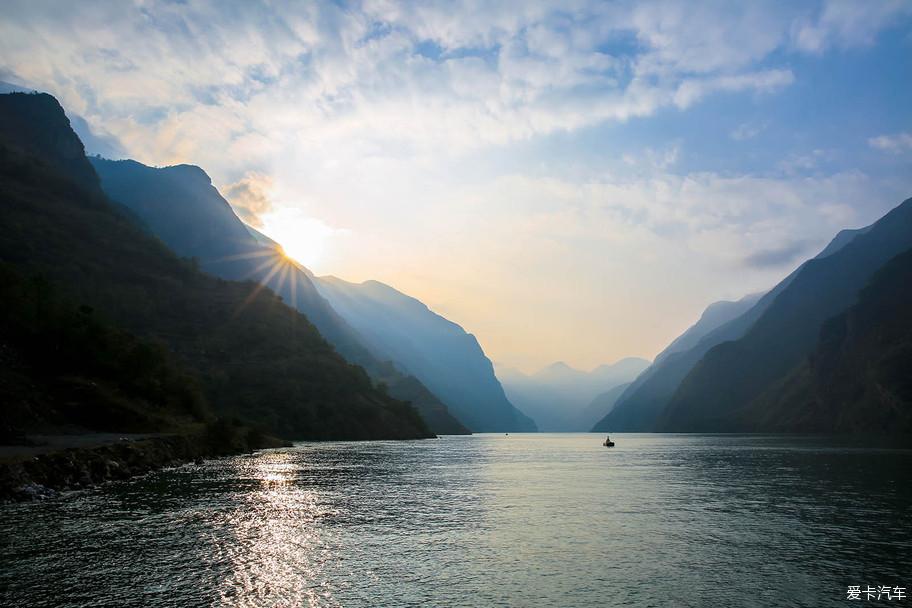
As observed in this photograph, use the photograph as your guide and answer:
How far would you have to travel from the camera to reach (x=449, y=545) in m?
34.1

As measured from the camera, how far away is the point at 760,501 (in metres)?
52.9

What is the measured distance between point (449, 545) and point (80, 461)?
144 ft

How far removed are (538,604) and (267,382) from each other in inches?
7290

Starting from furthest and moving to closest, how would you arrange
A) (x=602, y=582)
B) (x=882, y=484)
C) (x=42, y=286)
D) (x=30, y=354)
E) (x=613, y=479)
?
(x=42, y=286), (x=30, y=354), (x=613, y=479), (x=882, y=484), (x=602, y=582)

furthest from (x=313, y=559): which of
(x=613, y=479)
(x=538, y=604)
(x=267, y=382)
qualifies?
(x=267, y=382)

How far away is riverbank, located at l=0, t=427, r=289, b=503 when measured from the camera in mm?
46906

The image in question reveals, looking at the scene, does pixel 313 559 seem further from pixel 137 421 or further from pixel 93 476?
pixel 137 421

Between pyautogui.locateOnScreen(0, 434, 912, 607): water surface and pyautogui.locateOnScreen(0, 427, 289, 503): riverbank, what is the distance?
3186 mm
